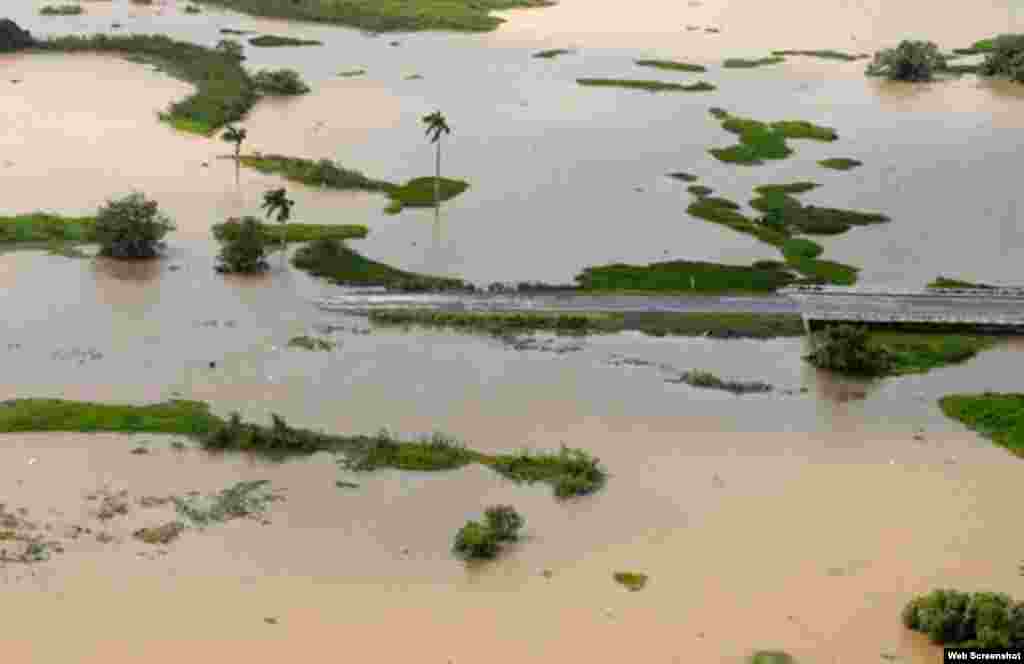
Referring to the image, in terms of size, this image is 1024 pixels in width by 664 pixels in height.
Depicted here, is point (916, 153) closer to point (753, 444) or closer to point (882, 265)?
point (882, 265)

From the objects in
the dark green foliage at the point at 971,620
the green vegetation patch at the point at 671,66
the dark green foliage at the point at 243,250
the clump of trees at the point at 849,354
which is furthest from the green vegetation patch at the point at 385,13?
the dark green foliage at the point at 971,620

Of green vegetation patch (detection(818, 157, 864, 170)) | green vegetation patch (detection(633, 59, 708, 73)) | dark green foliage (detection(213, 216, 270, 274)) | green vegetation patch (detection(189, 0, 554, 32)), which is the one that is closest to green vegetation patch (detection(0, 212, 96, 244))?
dark green foliage (detection(213, 216, 270, 274))

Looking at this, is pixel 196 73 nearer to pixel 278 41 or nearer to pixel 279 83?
pixel 279 83

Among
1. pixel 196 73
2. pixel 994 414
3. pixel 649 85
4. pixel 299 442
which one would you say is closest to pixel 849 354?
pixel 994 414

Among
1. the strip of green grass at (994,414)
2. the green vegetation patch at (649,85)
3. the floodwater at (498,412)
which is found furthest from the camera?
the green vegetation patch at (649,85)

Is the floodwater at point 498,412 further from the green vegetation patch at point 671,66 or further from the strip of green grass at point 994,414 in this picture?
the green vegetation patch at point 671,66

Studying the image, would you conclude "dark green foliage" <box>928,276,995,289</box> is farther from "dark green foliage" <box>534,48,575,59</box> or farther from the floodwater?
"dark green foliage" <box>534,48,575,59</box>
